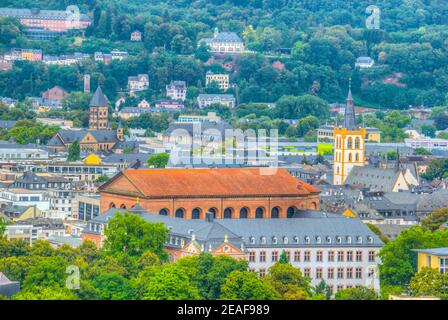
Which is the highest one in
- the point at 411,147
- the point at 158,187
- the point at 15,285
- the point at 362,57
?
the point at 362,57

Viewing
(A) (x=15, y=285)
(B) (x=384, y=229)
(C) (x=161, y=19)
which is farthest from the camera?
(C) (x=161, y=19)

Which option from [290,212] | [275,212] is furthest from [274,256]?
[290,212]

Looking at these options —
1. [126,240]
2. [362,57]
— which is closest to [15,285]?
[126,240]

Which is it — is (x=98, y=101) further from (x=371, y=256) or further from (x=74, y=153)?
(x=371, y=256)

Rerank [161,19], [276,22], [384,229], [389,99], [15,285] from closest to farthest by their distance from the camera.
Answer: [15,285] → [384,229] → [389,99] → [161,19] → [276,22]

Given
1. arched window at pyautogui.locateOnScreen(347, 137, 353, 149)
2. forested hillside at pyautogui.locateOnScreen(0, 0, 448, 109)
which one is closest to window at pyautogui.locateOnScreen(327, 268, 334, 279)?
arched window at pyautogui.locateOnScreen(347, 137, 353, 149)
